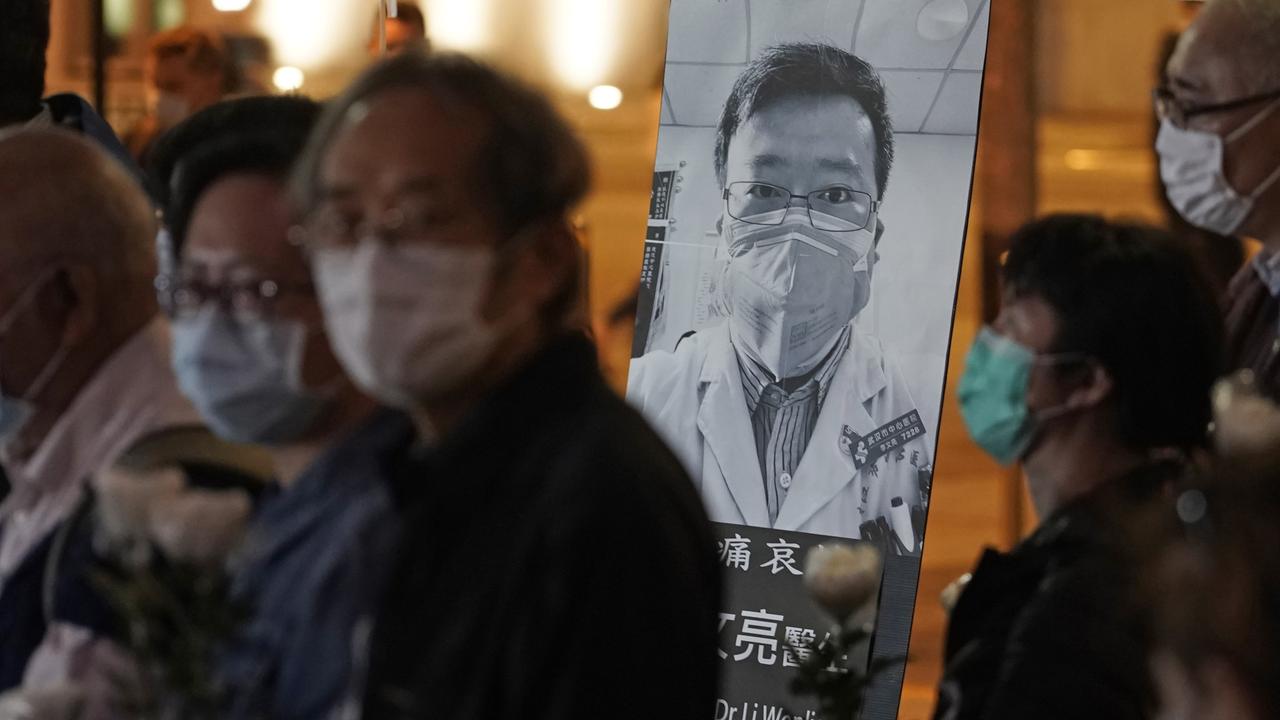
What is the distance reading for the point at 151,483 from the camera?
1832 mm

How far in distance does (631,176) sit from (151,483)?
5.45 m

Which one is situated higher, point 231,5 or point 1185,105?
point 231,5

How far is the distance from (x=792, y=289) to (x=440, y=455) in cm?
186

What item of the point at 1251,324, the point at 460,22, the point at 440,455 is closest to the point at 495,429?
the point at 440,455

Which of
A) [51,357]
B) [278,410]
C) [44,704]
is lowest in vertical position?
[44,704]

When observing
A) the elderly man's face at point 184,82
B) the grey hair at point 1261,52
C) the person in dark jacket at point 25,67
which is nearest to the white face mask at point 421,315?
the person in dark jacket at point 25,67

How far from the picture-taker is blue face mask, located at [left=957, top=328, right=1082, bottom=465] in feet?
7.46

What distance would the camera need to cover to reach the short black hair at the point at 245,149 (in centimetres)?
221

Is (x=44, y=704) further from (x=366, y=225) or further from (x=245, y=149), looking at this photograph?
(x=245, y=149)

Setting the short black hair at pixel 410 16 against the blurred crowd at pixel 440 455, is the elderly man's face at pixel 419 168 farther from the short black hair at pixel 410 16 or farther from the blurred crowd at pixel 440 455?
the short black hair at pixel 410 16

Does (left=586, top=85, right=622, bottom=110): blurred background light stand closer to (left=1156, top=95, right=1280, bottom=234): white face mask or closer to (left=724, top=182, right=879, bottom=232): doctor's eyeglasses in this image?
(left=724, top=182, right=879, bottom=232): doctor's eyeglasses

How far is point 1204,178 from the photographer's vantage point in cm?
340

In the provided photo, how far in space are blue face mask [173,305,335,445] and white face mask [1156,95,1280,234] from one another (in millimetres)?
1919

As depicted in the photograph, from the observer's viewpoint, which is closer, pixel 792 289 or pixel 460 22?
pixel 792 289
